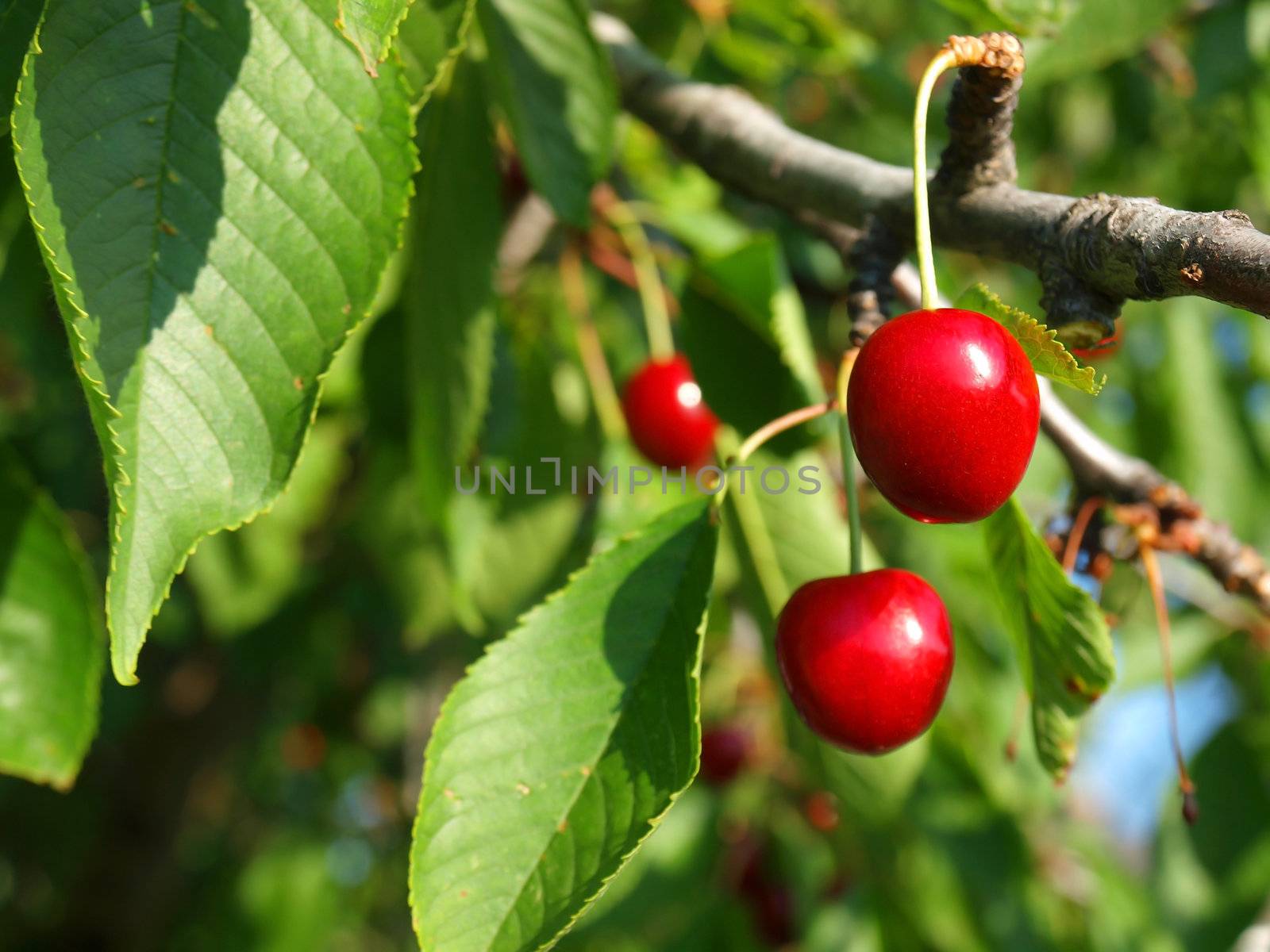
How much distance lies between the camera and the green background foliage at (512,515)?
0.77 metres

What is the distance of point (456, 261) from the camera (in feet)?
4.25

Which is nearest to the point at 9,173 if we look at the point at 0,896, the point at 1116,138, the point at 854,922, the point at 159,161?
the point at 159,161

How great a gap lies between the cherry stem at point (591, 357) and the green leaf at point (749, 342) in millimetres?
497

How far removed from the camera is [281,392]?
2.59 ft

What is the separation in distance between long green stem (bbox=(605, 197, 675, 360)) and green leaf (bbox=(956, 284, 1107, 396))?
3.35 feet

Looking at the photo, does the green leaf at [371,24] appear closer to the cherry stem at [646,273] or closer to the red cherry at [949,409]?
the red cherry at [949,409]

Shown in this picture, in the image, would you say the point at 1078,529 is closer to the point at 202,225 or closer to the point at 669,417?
the point at 669,417

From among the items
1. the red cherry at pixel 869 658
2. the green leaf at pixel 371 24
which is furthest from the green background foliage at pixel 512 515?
the red cherry at pixel 869 658

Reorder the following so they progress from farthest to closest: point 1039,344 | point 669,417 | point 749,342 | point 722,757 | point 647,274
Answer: point 722,757, point 647,274, point 669,417, point 749,342, point 1039,344

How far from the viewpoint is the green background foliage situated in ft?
2.52

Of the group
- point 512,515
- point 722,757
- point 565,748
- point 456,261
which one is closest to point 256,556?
point 512,515

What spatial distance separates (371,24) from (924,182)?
1.35ft

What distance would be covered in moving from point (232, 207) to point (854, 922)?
234cm

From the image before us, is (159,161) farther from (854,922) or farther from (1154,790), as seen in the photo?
(1154,790)
